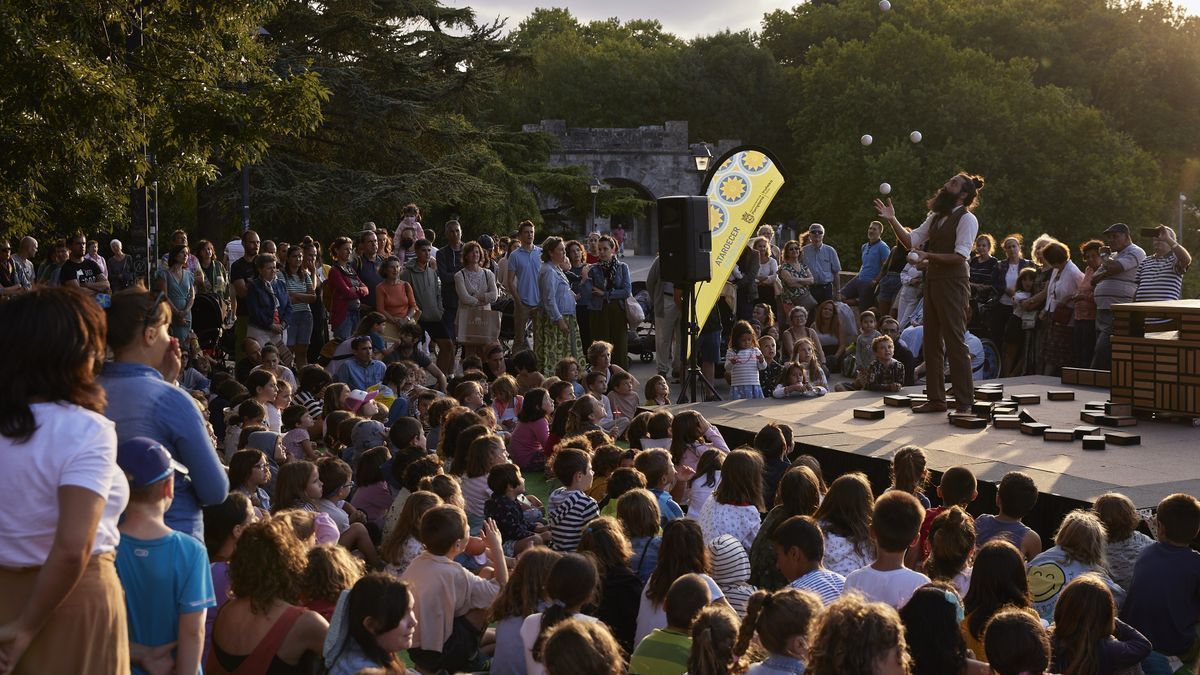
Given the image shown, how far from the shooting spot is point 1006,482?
20.3ft

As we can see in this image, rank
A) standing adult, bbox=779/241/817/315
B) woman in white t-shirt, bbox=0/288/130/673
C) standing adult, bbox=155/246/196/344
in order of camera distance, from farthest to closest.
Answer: standing adult, bbox=779/241/817/315 → standing adult, bbox=155/246/196/344 → woman in white t-shirt, bbox=0/288/130/673

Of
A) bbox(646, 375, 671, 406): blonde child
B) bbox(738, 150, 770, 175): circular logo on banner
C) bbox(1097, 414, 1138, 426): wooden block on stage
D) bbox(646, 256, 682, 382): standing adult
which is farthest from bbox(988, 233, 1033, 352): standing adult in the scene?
bbox(646, 375, 671, 406): blonde child

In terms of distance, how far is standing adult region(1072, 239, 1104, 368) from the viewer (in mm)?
13391

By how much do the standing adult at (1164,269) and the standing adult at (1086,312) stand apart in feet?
3.49

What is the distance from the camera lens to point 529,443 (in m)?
9.50

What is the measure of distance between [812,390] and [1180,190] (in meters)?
41.9

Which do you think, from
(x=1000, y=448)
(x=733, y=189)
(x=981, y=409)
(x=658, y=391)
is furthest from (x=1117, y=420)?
(x=733, y=189)

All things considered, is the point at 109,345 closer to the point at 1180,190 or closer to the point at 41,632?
the point at 41,632

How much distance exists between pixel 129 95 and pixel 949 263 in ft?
23.5

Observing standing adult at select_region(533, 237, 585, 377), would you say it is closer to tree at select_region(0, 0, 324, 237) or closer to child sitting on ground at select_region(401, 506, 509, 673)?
tree at select_region(0, 0, 324, 237)

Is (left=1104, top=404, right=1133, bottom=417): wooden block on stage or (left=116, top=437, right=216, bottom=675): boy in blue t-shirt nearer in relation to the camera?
(left=116, top=437, right=216, bottom=675): boy in blue t-shirt

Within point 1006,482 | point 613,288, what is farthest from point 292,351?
point 1006,482

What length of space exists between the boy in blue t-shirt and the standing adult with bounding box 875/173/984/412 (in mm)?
6778

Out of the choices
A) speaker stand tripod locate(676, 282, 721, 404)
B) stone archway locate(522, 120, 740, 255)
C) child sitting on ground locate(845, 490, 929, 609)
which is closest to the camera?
child sitting on ground locate(845, 490, 929, 609)
